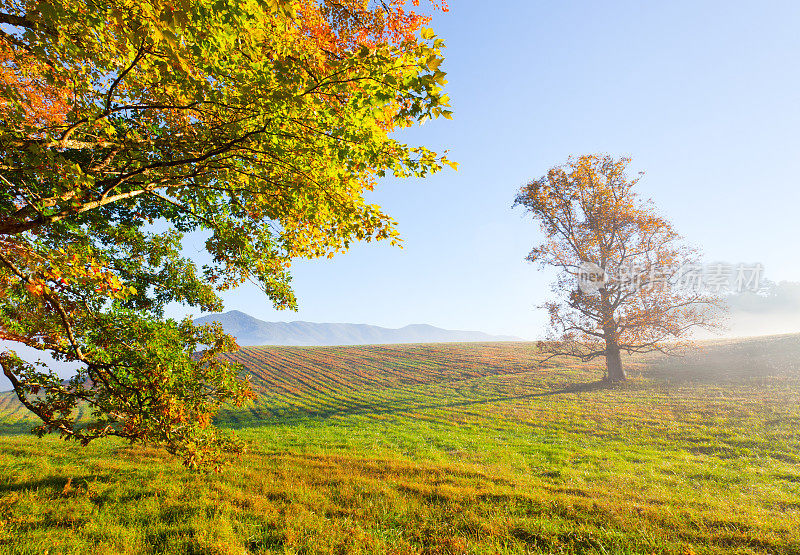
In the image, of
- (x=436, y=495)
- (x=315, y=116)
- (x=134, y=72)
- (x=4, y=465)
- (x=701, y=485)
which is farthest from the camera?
(x=4, y=465)

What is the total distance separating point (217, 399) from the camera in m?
7.60

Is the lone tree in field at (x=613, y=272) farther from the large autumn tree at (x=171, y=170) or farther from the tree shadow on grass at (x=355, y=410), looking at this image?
the large autumn tree at (x=171, y=170)

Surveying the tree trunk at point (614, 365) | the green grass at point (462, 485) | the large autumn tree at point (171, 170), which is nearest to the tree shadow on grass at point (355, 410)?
the tree trunk at point (614, 365)

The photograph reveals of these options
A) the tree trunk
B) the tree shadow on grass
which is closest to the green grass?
the tree shadow on grass

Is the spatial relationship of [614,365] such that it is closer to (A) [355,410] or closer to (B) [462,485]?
(A) [355,410]

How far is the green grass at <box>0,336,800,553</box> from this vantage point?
550 centimetres

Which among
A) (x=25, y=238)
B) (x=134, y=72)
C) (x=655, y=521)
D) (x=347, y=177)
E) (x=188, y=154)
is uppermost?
(x=134, y=72)

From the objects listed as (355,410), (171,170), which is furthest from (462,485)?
(355,410)

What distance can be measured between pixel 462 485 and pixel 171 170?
999 cm

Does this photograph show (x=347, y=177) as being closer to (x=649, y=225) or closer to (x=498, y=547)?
(x=498, y=547)

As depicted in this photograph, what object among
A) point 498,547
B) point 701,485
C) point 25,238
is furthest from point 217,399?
point 701,485

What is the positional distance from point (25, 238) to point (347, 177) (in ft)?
19.9

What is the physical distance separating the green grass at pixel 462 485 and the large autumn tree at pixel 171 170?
162 centimetres

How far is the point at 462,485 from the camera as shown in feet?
27.1
